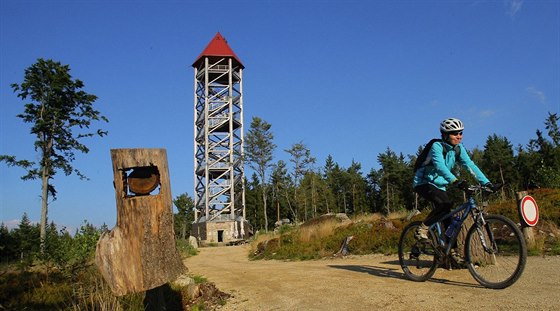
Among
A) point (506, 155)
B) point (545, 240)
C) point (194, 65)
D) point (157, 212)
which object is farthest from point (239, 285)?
point (506, 155)

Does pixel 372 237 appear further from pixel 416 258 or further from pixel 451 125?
pixel 451 125

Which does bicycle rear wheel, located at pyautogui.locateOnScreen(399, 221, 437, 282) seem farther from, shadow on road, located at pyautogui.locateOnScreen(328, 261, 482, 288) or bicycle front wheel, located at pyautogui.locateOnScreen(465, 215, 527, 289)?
bicycle front wheel, located at pyautogui.locateOnScreen(465, 215, 527, 289)

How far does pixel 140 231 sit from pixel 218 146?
131 feet

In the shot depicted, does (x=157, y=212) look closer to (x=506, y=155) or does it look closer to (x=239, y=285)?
(x=239, y=285)

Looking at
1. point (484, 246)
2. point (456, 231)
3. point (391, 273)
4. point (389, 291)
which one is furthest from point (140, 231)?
point (391, 273)

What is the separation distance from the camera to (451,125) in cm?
538

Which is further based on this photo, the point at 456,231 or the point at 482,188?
the point at 456,231

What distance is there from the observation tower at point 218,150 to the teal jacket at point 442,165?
119 feet

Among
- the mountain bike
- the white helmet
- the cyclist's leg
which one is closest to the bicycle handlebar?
the mountain bike

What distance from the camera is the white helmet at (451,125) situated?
5.33 metres

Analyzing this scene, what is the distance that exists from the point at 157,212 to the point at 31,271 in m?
7.41

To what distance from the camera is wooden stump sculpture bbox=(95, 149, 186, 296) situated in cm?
407

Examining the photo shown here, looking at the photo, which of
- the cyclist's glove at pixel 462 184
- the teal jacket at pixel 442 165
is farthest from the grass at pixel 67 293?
the cyclist's glove at pixel 462 184

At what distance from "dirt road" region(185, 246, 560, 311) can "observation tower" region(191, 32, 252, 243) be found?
3487cm
